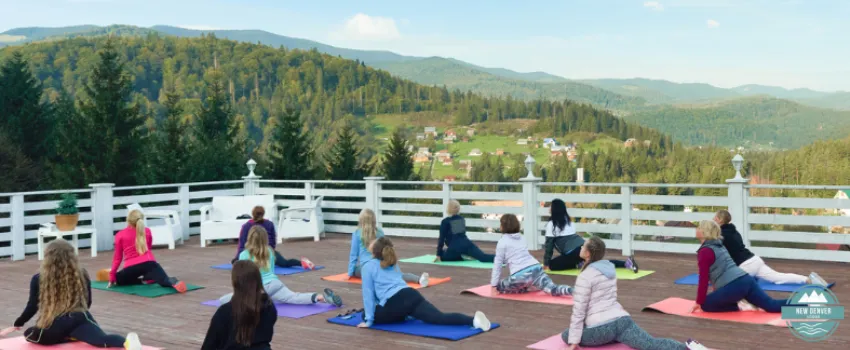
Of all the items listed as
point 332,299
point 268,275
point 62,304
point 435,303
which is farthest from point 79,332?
point 435,303

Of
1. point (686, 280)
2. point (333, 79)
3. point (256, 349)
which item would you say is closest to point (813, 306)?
point (686, 280)

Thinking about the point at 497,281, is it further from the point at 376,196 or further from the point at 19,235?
the point at 19,235

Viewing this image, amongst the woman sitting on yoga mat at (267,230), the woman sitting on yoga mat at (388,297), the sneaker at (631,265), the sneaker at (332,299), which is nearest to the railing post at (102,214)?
the woman sitting on yoga mat at (267,230)

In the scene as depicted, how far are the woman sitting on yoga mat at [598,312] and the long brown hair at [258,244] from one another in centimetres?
265

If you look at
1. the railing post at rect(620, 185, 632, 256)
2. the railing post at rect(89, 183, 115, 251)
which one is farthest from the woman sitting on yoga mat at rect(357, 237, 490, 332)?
the railing post at rect(89, 183, 115, 251)

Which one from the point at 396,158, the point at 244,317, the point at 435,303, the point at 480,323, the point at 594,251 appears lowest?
the point at 435,303

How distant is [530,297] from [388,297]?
1.71 m

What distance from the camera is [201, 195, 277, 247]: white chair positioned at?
12.4 m

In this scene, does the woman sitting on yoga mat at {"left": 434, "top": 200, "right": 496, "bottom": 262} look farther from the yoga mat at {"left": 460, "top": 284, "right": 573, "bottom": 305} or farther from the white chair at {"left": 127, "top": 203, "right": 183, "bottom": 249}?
the white chair at {"left": 127, "top": 203, "right": 183, "bottom": 249}

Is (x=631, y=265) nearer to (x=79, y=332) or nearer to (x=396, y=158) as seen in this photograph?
(x=79, y=332)

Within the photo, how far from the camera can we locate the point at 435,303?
284 inches

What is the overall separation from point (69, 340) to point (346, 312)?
84.0 inches

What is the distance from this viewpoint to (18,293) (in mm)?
8195

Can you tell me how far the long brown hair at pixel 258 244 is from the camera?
20.9ft
